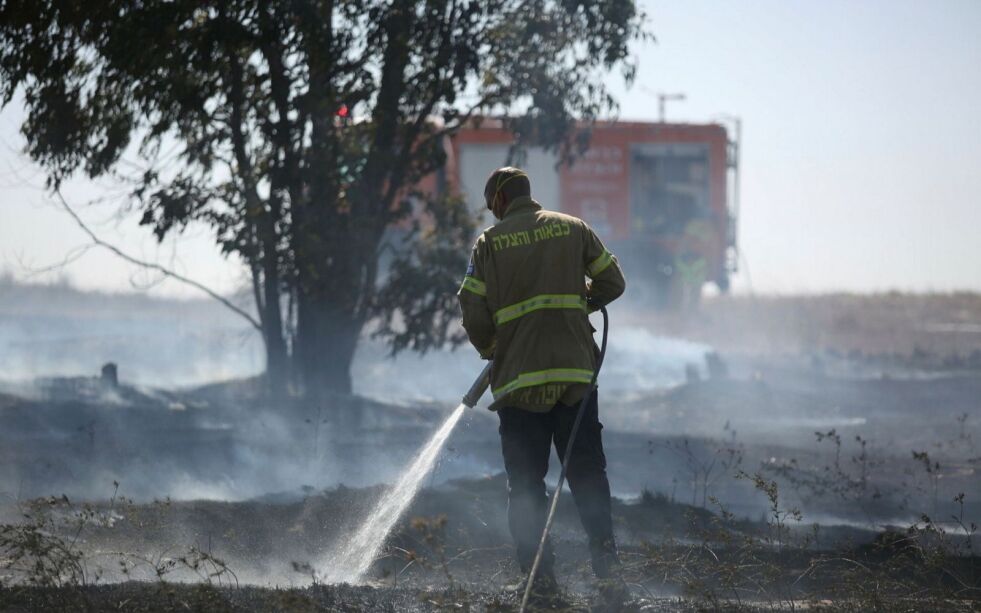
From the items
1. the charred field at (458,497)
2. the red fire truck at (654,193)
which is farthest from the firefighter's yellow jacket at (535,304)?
the red fire truck at (654,193)

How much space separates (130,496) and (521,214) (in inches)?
184

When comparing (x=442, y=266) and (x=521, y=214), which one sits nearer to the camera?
(x=521, y=214)

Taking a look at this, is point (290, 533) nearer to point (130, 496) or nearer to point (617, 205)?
point (130, 496)

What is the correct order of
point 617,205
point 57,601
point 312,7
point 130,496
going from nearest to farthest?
1. point 57,601
2. point 130,496
3. point 312,7
4. point 617,205

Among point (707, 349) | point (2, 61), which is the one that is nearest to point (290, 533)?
point (2, 61)

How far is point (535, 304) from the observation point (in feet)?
17.5

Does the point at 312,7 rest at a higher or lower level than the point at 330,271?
higher

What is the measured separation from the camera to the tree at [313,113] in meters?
11.9

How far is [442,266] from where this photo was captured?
1437 centimetres

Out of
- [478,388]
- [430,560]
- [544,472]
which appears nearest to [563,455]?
[544,472]

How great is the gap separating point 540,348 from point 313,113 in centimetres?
805

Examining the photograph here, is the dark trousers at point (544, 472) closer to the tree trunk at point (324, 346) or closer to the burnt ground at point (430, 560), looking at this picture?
the burnt ground at point (430, 560)

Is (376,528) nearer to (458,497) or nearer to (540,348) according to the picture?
(458,497)

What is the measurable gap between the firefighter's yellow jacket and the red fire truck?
2193cm
